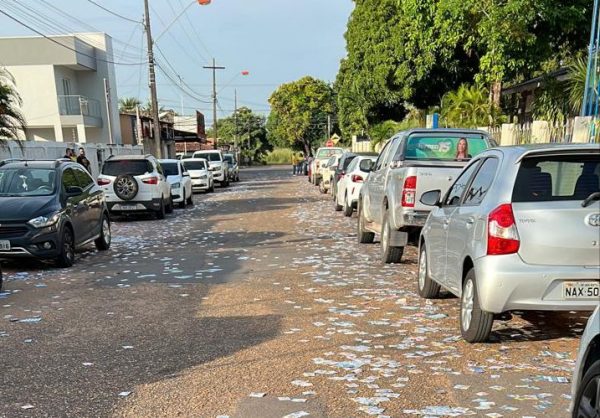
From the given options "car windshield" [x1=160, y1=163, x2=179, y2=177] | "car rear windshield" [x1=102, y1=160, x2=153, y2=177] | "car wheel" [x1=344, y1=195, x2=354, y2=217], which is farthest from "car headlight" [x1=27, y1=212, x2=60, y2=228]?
"car windshield" [x1=160, y1=163, x2=179, y2=177]

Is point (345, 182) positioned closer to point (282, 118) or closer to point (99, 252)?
point (99, 252)

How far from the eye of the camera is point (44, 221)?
29.8ft

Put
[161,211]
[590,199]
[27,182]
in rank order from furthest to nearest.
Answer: [161,211], [27,182], [590,199]

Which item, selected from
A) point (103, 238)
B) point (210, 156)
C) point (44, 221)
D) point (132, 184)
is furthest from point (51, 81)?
point (44, 221)

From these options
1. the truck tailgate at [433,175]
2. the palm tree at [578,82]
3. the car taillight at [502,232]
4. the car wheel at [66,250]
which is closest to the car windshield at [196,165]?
the car wheel at [66,250]

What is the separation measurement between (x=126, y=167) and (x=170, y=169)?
15.0 ft

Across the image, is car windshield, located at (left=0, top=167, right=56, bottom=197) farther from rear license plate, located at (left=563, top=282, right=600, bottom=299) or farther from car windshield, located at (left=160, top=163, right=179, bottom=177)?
car windshield, located at (left=160, top=163, right=179, bottom=177)

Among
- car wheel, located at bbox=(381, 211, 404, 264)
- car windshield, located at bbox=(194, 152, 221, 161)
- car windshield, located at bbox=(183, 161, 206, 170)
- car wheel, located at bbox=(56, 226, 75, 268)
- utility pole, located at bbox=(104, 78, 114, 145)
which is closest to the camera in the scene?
car wheel, located at bbox=(381, 211, 404, 264)

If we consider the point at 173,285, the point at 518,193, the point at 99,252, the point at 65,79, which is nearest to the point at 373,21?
the point at 65,79

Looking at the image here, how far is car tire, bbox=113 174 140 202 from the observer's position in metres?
16.1

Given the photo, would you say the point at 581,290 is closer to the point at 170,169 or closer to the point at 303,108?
the point at 170,169

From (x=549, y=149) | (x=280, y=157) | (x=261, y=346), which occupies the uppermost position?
(x=549, y=149)

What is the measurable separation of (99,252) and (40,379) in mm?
6915

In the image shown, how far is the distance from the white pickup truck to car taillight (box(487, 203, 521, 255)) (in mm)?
3214
